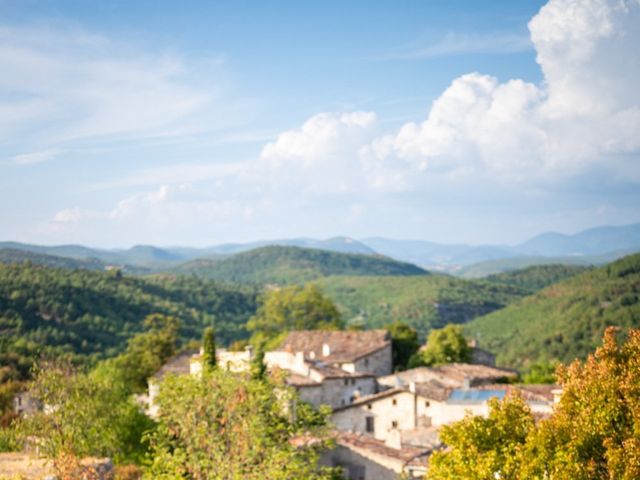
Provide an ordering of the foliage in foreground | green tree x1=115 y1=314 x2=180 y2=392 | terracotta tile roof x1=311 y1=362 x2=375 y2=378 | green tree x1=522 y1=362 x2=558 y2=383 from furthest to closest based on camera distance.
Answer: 1. green tree x1=115 y1=314 x2=180 y2=392
2. green tree x1=522 y1=362 x2=558 y2=383
3. terracotta tile roof x1=311 y1=362 x2=375 y2=378
4. the foliage in foreground

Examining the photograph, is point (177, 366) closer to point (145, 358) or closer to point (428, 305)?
point (145, 358)

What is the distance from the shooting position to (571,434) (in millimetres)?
15383

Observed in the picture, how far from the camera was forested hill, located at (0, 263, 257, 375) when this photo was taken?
77.4 m

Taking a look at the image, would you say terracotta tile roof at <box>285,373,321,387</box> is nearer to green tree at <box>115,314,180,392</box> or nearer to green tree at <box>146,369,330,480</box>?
green tree at <box>146,369,330,480</box>

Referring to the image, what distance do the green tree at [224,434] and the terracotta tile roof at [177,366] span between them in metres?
24.8

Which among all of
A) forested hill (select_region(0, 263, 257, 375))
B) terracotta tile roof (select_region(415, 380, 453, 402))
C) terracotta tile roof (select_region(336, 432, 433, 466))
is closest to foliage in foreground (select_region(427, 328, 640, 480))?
terracotta tile roof (select_region(336, 432, 433, 466))

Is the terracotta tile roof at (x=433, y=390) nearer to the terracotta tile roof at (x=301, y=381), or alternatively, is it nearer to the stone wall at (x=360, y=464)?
the terracotta tile roof at (x=301, y=381)

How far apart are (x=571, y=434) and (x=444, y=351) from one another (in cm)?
4748

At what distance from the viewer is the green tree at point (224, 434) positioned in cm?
2294

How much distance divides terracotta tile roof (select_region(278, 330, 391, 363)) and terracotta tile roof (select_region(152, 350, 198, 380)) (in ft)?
25.3

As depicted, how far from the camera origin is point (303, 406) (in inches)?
1178

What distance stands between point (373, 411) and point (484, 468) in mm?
26986

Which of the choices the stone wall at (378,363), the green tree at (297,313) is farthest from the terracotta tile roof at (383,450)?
the green tree at (297,313)

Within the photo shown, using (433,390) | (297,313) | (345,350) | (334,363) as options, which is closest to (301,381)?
(433,390)
